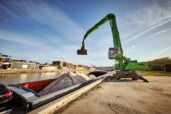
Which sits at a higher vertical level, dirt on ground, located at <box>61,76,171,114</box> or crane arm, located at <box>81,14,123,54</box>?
crane arm, located at <box>81,14,123,54</box>

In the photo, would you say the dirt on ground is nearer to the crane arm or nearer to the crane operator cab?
the crane operator cab

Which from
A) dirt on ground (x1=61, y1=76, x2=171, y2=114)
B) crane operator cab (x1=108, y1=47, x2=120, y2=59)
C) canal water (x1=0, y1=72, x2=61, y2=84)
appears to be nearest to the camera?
dirt on ground (x1=61, y1=76, x2=171, y2=114)

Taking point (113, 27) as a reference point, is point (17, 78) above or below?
below

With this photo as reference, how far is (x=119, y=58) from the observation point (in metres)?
7.51

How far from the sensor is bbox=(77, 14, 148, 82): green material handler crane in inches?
282

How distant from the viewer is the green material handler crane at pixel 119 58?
7.17m

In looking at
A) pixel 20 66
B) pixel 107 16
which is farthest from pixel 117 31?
pixel 20 66

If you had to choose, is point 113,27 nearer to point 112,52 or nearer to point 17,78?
point 112,52


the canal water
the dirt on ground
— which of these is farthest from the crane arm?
the canal water

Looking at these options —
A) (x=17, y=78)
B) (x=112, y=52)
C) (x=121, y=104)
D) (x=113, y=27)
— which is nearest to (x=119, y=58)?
(x=112, y=52)

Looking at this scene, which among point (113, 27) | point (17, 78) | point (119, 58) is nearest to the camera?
point (119, 58)

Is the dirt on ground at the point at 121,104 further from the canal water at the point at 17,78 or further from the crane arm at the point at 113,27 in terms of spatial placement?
the canal water at the point at 17,78

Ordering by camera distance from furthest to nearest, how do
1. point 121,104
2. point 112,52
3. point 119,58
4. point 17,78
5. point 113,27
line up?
point 17,78 → point 113,27 → point 119,58 → point 112,52 → point 121,104

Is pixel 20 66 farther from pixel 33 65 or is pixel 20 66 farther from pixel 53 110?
pixel 53 110
